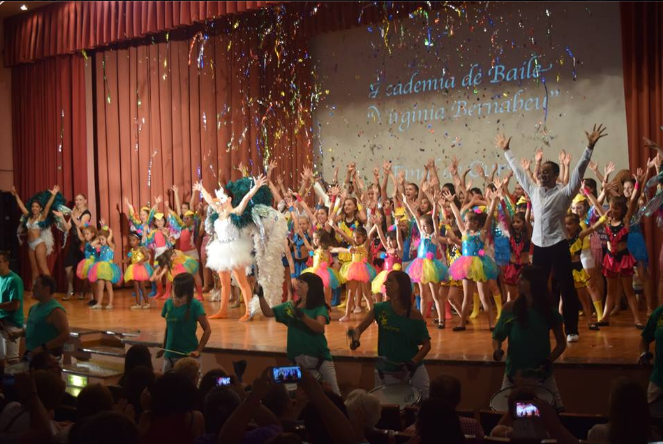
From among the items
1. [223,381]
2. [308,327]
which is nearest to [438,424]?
[223,381]

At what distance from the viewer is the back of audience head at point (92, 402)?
3156 mm

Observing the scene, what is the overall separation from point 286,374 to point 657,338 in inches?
97.6

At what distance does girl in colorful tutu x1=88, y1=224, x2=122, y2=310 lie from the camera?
33.8ft

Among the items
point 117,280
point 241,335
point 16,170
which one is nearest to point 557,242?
point 241,335

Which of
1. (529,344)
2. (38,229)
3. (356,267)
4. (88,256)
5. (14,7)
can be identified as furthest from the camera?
(14,7)

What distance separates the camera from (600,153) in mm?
9586

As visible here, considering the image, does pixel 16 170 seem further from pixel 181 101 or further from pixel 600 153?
pixel 600 153

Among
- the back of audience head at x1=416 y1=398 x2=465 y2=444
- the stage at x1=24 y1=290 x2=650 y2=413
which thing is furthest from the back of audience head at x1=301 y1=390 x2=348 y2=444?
the stage at x1=24 y1=290 x2=650 y2=413

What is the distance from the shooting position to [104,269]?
10297mm

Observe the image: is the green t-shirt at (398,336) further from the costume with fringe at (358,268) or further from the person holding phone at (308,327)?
the costume with fringe at (358,268)

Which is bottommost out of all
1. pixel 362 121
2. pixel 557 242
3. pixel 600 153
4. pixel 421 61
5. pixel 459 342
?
pixel 459 342

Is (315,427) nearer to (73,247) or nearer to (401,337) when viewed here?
(401,337)

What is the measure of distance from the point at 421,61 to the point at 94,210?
22.2ft

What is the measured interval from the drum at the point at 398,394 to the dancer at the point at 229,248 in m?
4.29
